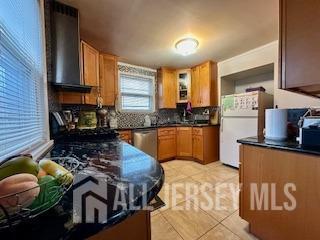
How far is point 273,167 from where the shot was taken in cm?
140

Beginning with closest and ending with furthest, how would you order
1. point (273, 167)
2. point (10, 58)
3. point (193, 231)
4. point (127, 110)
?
point (10, 58), point (273, 167), point (193, 231), point (127, 110)

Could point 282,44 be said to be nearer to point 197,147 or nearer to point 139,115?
point 197,147

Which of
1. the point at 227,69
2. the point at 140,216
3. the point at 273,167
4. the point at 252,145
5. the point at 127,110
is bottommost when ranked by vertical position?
the point at 140,216

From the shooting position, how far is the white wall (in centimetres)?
268

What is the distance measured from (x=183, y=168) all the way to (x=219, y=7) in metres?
2.83

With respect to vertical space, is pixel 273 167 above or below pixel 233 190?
above

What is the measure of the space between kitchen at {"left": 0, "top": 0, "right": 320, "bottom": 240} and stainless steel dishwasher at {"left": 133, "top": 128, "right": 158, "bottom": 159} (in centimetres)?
3

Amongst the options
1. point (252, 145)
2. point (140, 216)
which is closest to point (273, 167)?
point (252, 145)

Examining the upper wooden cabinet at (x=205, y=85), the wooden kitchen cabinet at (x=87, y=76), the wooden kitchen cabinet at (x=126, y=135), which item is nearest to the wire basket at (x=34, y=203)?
the wooden kitchen cabinet at (x=87, y=76)

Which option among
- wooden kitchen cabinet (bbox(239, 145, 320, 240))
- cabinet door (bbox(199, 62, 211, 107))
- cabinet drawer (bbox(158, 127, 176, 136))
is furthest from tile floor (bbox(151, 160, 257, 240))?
cabinet door (bbox(199, 62, 211, 107))

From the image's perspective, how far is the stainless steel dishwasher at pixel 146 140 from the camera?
3.53 meters

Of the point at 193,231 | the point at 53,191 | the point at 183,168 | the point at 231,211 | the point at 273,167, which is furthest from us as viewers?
the point at 183,168

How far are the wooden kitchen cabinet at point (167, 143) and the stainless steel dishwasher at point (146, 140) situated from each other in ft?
0.54

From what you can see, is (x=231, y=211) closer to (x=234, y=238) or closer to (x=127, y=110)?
(x=234, y=238)
